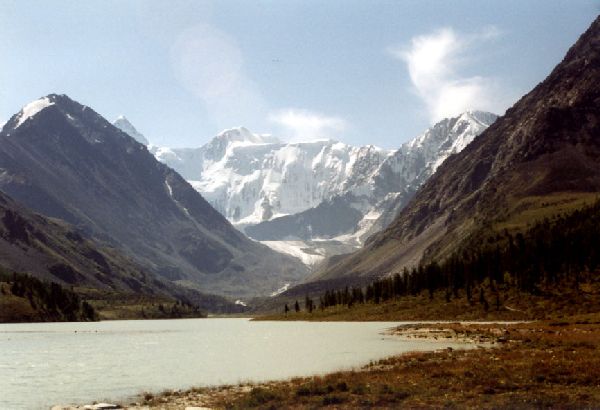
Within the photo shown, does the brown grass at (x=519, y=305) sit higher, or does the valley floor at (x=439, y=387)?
the brown grass at (x=519, y=305)

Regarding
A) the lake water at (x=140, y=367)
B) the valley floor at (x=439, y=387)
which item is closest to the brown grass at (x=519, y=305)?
the lake water at (x=140, y=367)

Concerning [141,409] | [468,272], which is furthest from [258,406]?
[468,272]

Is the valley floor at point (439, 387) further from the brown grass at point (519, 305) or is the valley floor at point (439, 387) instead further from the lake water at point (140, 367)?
the brown grass at point (519, 305)

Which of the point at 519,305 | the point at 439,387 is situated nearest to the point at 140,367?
the point at 439,387

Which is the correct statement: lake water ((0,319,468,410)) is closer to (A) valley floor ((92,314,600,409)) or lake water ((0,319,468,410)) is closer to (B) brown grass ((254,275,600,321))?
(A) valley floor ((92,314,600,409))

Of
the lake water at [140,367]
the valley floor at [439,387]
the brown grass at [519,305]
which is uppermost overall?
the brown grass at [519,305]

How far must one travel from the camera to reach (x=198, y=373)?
64125 millimetres

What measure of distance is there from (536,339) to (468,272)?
391 ft

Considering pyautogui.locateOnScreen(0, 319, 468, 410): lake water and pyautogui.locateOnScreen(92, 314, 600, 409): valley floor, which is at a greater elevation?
pyautogui.locateOnScreen(0, 319, 468, 410): lake water

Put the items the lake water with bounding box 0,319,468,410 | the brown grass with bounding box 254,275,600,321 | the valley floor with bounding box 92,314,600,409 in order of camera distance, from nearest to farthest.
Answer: the valley floor with bounding box 92,314,600,409 → the lake water with bounding box 0,319,468,410 → the brown grass with bounding box 254,275,600,321

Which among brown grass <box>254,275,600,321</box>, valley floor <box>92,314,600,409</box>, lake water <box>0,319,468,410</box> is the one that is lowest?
valley floor <box>92,314,600,409</box>

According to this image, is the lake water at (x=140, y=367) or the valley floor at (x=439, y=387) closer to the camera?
the valley floor at (x=439, y=387)

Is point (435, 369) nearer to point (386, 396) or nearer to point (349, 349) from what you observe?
point (386, 396)

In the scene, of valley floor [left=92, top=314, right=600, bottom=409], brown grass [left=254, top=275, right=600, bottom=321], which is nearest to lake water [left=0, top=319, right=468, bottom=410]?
valley floor [left=92, top=314, right=600, bottom=409]
